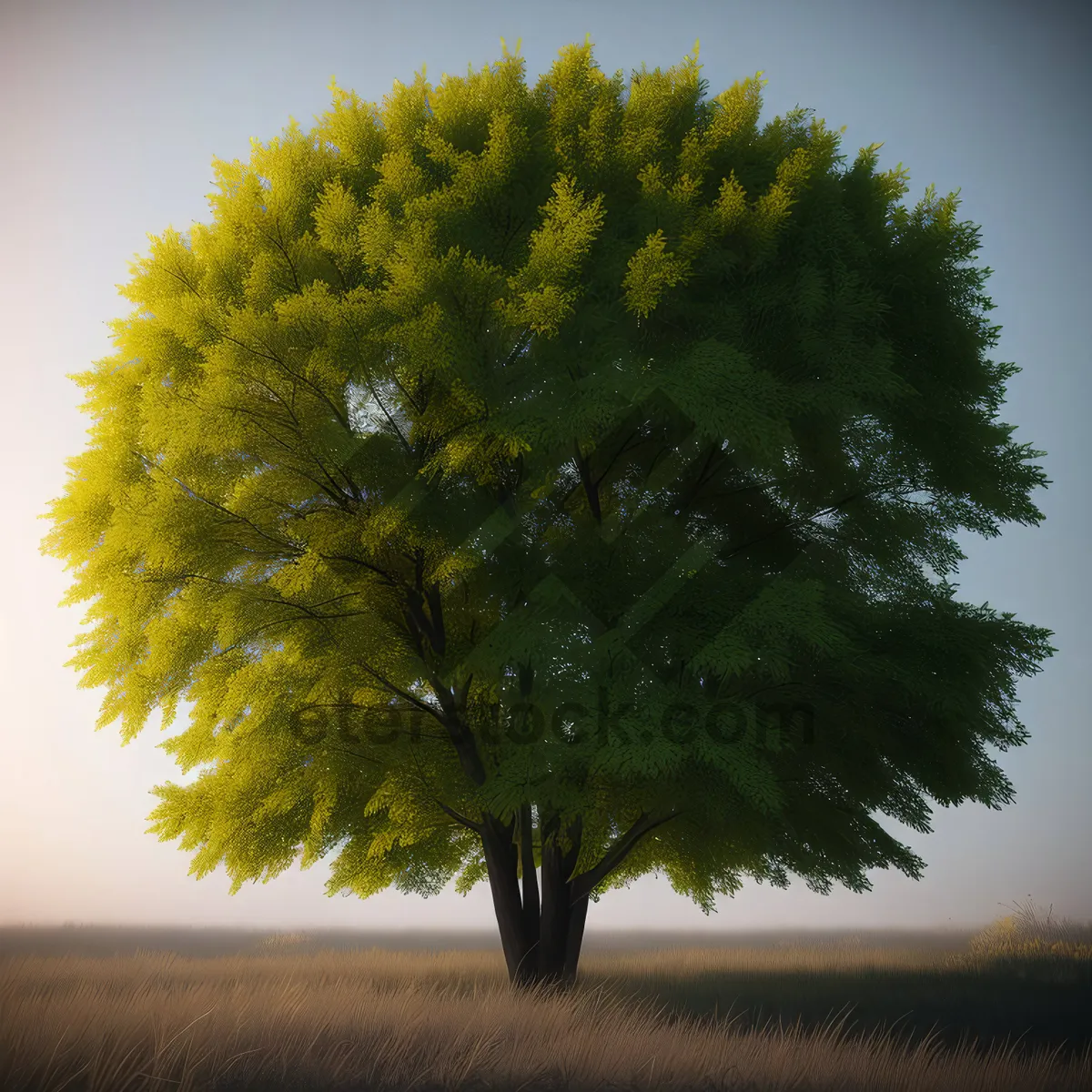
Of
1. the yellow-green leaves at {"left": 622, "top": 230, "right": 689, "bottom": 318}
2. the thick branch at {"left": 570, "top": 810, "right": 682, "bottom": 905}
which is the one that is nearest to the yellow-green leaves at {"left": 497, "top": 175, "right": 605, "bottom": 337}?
the yellow-green leaves at {"left": 622, "top": 230, "right": 689, "bottom": 318}

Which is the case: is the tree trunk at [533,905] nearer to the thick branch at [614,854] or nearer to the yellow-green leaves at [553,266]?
the thick branch at [614,854]

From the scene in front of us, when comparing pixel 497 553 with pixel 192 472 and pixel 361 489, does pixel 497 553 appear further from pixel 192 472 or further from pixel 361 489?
pixel 192 472

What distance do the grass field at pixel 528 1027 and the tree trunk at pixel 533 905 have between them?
53 cm

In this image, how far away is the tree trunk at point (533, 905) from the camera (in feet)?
37.0

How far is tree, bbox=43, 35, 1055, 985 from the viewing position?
9.06 metres

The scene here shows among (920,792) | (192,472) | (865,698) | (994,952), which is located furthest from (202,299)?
(994,952)

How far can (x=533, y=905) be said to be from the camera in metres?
11.8

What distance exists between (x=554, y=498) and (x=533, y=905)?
583 cm

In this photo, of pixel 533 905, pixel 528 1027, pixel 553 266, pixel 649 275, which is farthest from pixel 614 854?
pixel 553 266

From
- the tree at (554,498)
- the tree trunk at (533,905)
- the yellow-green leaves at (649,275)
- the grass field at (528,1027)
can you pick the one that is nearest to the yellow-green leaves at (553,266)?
the tree at (554,498)

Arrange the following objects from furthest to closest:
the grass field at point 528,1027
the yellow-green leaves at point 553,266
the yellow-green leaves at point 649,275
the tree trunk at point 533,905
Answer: the tree trunk at point 533,905 < the yellow-green leaves at point 649,275 < the yellow-green leaves at point 553,266 < the grass field at point 528,1027

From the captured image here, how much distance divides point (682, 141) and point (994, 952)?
16.3m

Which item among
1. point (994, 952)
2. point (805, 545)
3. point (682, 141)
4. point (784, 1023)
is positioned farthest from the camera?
point (994, 952)

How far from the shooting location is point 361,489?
10.4m
